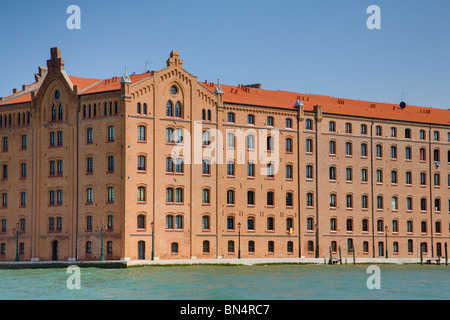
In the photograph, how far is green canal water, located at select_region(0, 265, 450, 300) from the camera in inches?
2306

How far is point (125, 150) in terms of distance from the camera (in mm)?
84938

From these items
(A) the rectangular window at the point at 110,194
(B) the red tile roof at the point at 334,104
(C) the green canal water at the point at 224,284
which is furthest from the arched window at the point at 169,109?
(C) the green canal water at the point at 224,284

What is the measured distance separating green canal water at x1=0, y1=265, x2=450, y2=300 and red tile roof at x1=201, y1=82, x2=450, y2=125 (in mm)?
18827

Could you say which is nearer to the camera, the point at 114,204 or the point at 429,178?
the point at 114,204

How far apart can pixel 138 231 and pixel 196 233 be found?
591 cm

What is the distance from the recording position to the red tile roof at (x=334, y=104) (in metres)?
94.7

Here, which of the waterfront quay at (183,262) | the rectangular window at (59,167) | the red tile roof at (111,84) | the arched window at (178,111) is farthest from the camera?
the rectangular window at (59,167)

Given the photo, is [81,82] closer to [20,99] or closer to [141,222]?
[20,99]

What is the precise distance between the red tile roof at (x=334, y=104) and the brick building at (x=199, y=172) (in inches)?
11.5

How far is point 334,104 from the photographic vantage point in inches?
3976

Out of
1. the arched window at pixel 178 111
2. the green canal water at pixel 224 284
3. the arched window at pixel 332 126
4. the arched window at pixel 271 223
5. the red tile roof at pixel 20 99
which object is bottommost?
the green canal water at pixel 224 284

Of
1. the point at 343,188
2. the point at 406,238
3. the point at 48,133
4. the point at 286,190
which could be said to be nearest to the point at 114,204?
the point at 48,133

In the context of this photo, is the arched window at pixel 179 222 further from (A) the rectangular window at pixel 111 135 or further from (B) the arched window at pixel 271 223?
(B) the arched window at pixel 271 223
